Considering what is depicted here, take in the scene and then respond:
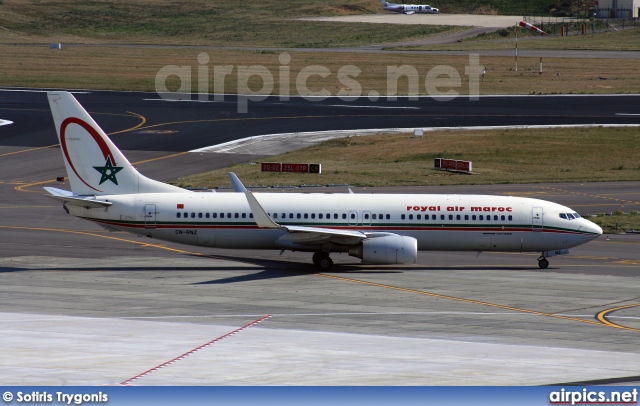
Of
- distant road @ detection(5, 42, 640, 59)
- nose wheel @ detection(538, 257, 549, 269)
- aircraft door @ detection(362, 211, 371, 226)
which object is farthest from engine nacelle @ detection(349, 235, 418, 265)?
distant road @ detection(5, 42, 640, 59)

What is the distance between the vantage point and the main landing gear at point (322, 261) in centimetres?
5247

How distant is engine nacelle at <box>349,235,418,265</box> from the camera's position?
5084 cm

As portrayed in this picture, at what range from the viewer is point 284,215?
52.6m

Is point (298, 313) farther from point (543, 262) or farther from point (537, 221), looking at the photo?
point (543, 262)

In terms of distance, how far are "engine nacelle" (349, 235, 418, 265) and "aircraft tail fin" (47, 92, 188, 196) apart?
12390 millimetres

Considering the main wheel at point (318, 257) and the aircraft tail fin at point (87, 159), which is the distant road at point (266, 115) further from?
the main wheel at point (318, 257)

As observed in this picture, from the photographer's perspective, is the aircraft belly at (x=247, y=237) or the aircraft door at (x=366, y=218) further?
the aircraft door at (x=366, y=218)

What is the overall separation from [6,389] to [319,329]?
15.0m

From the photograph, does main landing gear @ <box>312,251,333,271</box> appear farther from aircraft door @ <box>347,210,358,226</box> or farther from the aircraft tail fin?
the aircraft tail fin

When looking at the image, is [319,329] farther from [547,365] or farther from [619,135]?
[619,135]

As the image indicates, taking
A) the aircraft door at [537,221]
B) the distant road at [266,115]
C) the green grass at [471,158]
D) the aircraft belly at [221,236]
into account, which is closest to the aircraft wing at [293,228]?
the aircraft belly at [221,236]

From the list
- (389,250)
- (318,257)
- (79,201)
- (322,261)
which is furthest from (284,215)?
(79,201)
